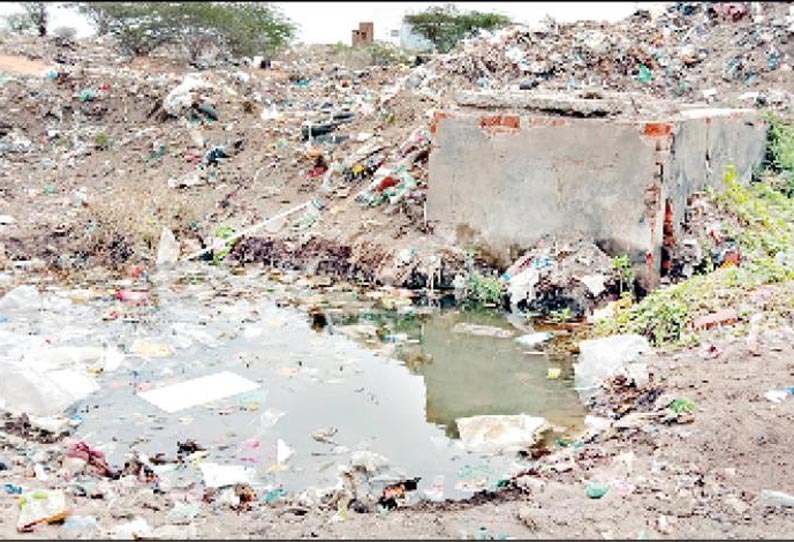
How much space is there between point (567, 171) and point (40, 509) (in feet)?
13.9

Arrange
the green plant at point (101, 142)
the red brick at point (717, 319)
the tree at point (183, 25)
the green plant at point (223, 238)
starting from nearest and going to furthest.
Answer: the red brick at point (717, 319) < the green plant at point (223, 238) < the green plant at point (101, 142) < the tree at point (183, 25)

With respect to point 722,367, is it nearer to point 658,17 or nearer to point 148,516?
point 148,516

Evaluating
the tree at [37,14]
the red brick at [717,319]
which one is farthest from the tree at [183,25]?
the red brick at [717,319]

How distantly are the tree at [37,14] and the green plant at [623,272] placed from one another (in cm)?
1479

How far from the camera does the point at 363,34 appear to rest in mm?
18625

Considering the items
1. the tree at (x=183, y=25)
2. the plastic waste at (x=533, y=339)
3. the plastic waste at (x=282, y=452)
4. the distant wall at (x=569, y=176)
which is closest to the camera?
the plastic waste at (x=282, y=452)

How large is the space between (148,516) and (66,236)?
4.54m

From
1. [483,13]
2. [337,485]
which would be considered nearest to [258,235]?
[337,485]

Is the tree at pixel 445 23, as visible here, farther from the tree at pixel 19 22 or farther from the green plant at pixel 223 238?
the green plant at pixel 223 238

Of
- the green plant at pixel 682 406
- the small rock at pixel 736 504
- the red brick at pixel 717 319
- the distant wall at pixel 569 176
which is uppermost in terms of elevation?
the distant wall at pixel 569 176

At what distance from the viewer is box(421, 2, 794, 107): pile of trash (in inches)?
372

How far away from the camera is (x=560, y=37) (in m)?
10.2

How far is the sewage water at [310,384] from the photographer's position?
3596 mm

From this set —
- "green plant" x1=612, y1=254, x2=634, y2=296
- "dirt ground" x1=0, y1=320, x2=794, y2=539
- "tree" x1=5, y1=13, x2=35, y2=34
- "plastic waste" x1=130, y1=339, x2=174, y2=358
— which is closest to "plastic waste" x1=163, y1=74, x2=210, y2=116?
"plastic waste" x1=130, y1=339, x2=174, y2=358
